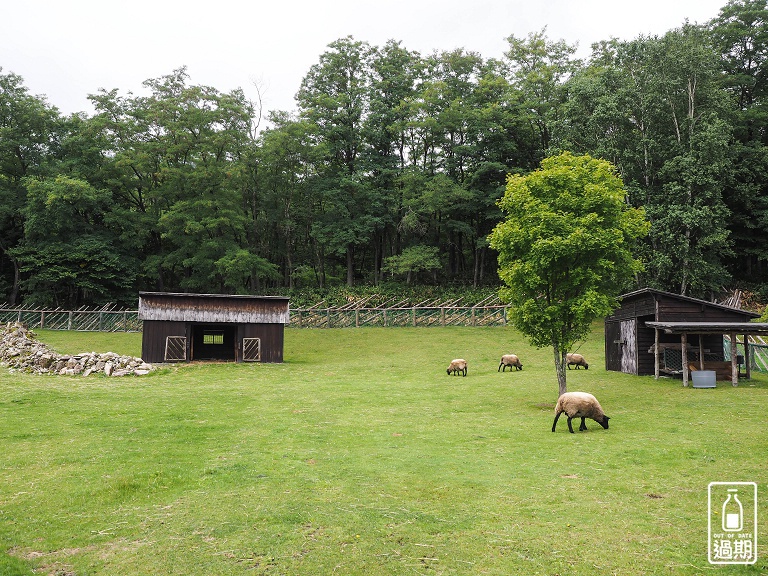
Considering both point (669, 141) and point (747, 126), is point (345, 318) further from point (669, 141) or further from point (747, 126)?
point (747, 126)

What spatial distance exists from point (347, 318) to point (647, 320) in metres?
28.7

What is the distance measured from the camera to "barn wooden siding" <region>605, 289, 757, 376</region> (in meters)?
28.0

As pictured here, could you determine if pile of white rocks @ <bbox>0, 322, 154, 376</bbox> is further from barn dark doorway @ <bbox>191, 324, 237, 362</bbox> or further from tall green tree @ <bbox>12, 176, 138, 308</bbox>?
tall green tree @ <bbox>12, 176, 138, 308</bbox>

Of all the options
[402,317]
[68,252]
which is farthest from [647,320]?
[68,252]

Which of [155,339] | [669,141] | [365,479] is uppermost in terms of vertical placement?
[669,141]

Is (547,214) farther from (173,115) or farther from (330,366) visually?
(173,115)

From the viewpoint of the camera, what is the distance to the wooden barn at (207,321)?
36000 millimetres

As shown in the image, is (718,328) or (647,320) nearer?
(718,328)

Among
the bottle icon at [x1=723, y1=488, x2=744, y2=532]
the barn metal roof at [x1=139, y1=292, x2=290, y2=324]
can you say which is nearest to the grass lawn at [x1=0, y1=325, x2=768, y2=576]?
the bottle icon at [x1=723, y1=488, x2=744, y2=532]

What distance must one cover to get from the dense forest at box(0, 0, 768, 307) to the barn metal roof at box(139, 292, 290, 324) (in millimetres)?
21580

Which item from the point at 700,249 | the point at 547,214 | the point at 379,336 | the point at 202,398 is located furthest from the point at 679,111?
the point at 202,398

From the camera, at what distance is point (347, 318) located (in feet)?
172

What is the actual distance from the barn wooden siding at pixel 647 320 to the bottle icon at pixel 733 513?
19.4 m

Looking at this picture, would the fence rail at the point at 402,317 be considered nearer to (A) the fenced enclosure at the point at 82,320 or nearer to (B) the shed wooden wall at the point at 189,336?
(B) the shed wooden wall at the point at 189,336
